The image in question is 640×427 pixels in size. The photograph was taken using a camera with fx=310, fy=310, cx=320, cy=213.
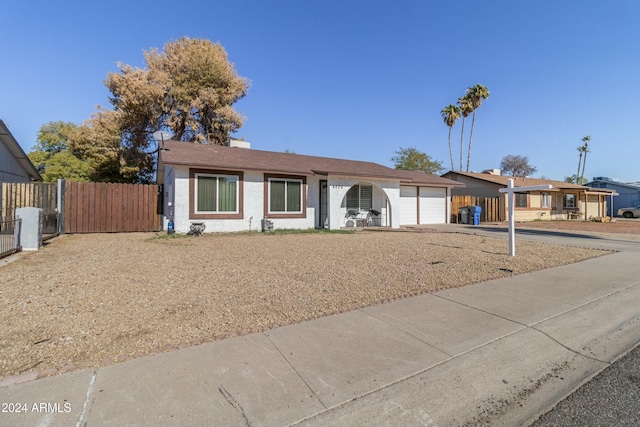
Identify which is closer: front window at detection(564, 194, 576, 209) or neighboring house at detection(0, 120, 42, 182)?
neighboring house at detection(0, 120, 42, 182)

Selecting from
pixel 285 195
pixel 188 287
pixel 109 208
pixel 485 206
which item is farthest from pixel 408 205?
pixel 188 287

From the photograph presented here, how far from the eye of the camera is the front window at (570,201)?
2956 cm

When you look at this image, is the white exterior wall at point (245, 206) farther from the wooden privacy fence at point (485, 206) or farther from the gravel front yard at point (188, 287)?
the wooden privacy fence at point (485, 206)

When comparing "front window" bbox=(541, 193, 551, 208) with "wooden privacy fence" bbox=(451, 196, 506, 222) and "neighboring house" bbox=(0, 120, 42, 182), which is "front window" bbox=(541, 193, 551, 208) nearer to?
"wooden privacy fence" bbox=(451, 196, 506, 222)

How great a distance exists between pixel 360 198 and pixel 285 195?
4807 mm

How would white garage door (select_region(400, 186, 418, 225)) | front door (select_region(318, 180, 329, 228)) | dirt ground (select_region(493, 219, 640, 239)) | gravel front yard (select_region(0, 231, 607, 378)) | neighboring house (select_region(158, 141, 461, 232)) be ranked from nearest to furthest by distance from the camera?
gravel front yard (select_region(0, 231, 607, 378)), neighboring house (select_region(158, 141, 461, 232)), front door (select_region(318, 180, 329, 228)), dirt ground (select_region(493, 219, 640, 239)), white garage door (select_region(400, 186, 418, 225))

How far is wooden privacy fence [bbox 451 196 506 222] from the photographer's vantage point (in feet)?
74.4

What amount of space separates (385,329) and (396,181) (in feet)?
47.6

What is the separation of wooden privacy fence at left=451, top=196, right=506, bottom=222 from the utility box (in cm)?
2215

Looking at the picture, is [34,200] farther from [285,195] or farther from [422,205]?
[422,205]

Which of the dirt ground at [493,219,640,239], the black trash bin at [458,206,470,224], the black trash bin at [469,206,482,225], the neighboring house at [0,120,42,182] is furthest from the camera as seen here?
the black trash bin at [458,206,470,224]

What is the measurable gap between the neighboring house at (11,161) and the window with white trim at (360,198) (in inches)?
716

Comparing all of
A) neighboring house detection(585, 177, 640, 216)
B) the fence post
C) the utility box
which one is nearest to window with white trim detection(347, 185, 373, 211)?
the utility box

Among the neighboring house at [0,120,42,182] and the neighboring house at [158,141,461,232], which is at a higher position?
the neighboring house at [0,120,42,182]
